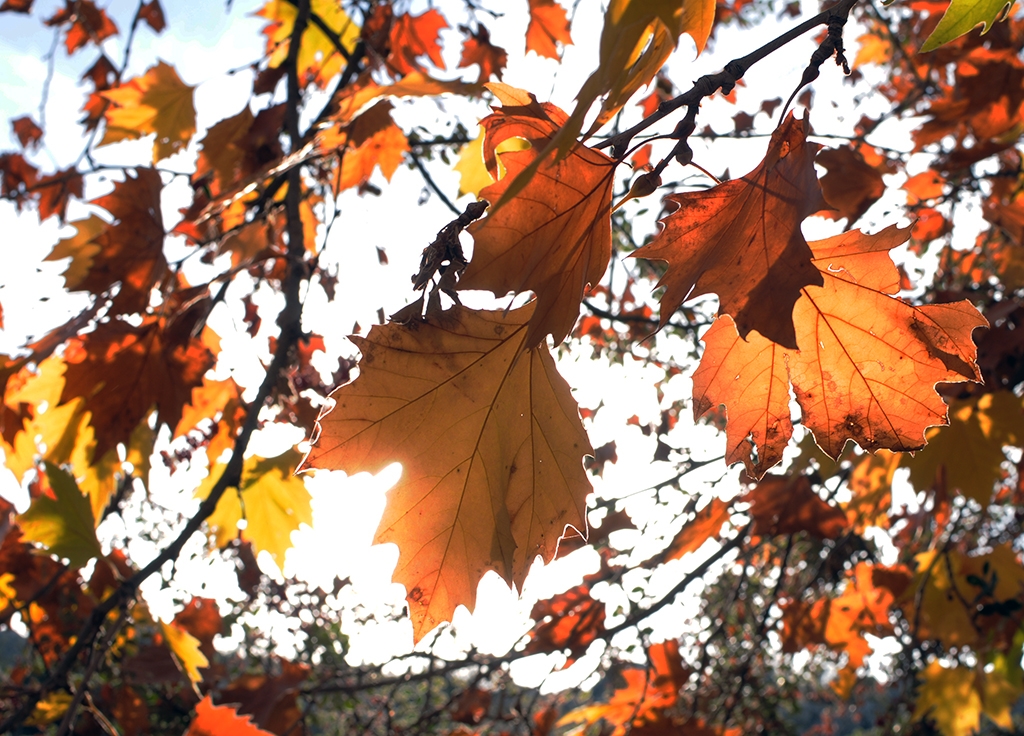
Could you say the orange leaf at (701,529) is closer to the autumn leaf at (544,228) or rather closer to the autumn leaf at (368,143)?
the autumn leaf at (368,143)

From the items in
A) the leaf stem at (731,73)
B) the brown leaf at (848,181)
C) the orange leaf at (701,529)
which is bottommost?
the leaf stem at (731,73)

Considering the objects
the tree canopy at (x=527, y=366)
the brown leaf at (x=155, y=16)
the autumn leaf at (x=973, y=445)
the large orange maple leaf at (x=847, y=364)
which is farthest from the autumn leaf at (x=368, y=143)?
the brown leaf at (x=155, y=16)

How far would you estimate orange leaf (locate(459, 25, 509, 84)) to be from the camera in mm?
2938

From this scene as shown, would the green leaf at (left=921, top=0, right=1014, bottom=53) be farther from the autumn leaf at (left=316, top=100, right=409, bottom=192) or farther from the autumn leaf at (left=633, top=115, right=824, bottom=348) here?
the autumn leaf at (left=316, top=100, right=409, bottom=192)

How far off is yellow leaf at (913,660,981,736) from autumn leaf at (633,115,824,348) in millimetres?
3111

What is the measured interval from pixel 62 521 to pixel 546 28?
2.32m

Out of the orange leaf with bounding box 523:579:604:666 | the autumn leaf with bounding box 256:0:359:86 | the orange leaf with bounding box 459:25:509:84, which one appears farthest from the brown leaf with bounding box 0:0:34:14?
the orange leaf with bounding box 523:579:604:666

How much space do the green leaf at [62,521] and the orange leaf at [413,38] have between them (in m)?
1.95

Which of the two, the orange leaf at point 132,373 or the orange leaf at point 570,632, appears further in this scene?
the orange leaf at point 570,632

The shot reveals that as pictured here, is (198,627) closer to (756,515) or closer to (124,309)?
(124,309)

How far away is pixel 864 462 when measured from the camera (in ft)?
6.98

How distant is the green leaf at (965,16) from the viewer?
62cm

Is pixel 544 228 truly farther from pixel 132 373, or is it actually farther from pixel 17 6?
pixel 17 6

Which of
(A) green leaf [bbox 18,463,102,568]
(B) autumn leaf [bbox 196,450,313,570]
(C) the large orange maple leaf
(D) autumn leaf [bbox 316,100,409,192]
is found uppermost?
(D) autumn leaf [bbox 316,100,409,192]
